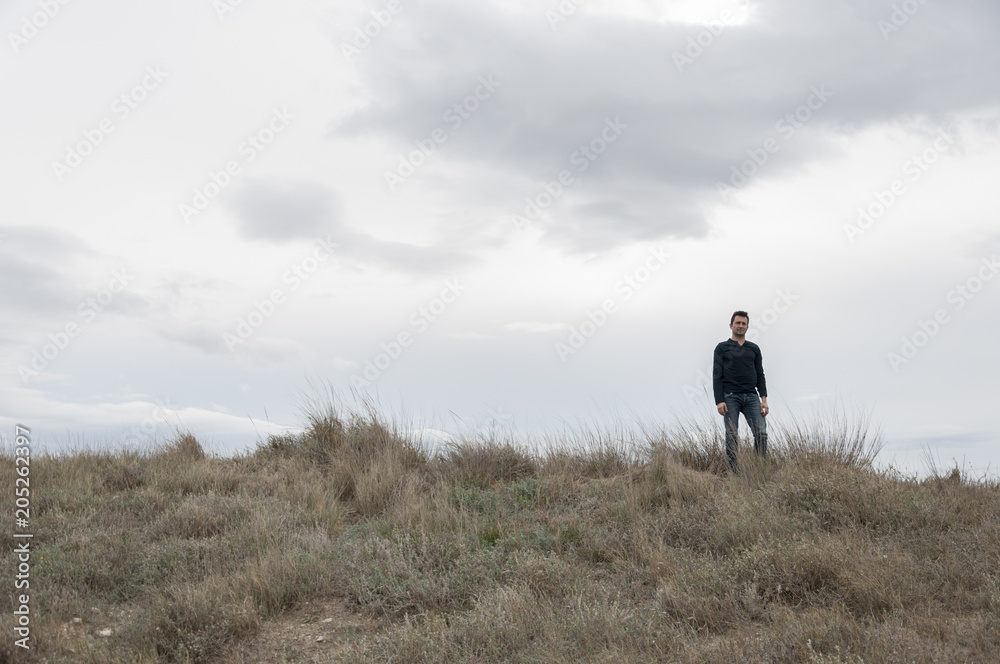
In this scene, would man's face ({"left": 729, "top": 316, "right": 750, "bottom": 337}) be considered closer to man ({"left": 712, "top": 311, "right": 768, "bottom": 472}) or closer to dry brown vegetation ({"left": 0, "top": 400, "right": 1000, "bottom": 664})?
man ({"left": 712, "top": 311, "right": 768, "bottom": 472})

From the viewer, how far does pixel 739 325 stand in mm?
10578

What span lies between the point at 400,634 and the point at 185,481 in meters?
6.31

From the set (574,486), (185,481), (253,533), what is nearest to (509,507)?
(574,486)

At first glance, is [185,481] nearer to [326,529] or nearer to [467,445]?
[326,529]

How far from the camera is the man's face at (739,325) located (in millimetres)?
10562

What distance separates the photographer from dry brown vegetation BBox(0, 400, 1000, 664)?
505cm

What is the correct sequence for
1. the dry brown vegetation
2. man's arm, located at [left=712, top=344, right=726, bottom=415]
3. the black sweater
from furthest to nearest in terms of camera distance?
man's arm, located at [left=712, top=344, right=726, bottom=415] < the black sweater < the dry brown vegetation

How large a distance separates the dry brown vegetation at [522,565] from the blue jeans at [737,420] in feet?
1.15

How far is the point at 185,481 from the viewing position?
10219mm

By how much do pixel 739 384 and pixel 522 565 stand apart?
18.4ft

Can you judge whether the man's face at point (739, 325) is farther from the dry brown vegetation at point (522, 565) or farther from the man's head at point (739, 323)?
the dry brown vegetation at point (522, 565)

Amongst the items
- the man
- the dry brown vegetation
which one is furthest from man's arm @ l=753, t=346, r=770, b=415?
the dry brown vegetation

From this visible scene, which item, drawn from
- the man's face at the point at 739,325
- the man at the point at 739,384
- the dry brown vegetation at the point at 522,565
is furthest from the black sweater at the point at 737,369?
the dry brown vegetation at the point at 522,565

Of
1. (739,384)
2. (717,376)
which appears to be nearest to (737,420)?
(739,384)
